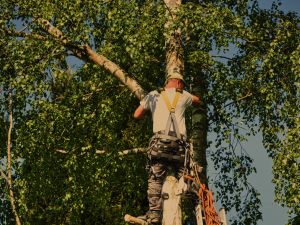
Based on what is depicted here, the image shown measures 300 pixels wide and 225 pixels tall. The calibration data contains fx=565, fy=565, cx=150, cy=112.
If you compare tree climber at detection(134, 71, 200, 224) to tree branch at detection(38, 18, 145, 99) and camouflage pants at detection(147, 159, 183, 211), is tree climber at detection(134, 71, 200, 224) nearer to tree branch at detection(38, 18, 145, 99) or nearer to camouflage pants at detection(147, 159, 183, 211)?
camouflage pants at detection(147, 159, 183, 211)

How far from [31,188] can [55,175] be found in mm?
719

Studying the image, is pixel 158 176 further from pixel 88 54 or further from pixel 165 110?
pixel 88 54

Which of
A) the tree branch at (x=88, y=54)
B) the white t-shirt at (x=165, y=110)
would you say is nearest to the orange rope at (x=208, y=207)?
the white t-shirt at (x=165, y=110)

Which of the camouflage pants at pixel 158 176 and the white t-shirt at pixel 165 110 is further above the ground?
the white t-shirt at pixel 165 110

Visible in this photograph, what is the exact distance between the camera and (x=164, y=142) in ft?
30.7

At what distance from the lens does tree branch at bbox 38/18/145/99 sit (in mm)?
12286

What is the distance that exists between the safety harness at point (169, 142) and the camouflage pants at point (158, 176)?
16 centimetres

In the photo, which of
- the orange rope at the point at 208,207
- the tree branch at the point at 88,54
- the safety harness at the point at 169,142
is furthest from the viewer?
the tree branch at the point at 88,54

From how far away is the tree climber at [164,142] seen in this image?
370 inches

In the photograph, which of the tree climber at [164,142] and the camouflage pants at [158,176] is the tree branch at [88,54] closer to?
the tree climber at [164,142]

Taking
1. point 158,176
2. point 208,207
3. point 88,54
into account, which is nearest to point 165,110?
point 158,176

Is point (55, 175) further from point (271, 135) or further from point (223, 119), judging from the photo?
Answer: point (271, 135)

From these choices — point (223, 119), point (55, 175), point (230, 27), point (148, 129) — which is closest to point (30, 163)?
point (55, 175)

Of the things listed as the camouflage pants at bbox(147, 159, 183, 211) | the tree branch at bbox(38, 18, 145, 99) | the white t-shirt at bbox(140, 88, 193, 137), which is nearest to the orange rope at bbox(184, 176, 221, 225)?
the camouflage pants at bbox(147, 159, 183, 211)
